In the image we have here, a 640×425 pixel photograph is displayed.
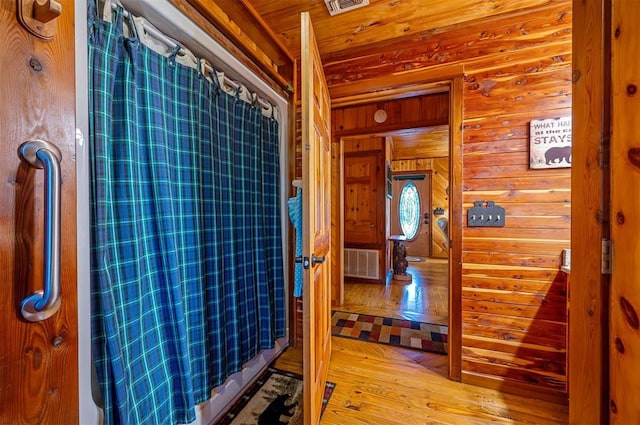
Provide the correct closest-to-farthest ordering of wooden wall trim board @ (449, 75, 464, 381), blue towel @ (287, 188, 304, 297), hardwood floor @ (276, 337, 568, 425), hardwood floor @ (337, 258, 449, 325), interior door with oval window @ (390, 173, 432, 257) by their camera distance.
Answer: blue towel @ (287, 188, 304, 297) → hardwood floor @ (276, 337, 568, 425) → wooden wall trim board @ (449, 75, 464, 381) → hardwood floor @ (337, 258, 449, 325) → interior door with oval window @ (390, 173, 432, 257)

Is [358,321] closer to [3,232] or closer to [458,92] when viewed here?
[458,92]

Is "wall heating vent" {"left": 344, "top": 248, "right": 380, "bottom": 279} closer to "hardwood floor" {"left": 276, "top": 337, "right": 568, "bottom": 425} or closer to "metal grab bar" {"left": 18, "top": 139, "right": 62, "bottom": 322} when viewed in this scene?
"hardwood floor" {"left": 276, "top": 337, "right": 568, "bottom": 425}

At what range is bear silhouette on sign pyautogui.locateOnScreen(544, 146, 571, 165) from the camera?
1.52m

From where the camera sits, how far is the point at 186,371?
1.13 metres

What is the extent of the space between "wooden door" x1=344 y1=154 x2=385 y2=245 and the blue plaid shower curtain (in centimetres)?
269

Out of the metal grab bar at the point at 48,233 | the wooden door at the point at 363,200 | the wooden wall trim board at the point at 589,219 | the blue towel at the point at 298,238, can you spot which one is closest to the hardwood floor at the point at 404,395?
the blue towel at the point at 298,238

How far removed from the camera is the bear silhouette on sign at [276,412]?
138 centimetres

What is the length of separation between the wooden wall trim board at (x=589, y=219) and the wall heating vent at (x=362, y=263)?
10.9 feet

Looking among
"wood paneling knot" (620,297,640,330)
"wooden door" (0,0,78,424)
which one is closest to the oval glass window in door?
"wood paneling knot" (620,297,640,330)

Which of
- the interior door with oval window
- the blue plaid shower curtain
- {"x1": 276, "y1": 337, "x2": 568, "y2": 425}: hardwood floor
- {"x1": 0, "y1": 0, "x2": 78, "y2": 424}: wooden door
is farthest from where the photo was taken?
the interior door with oval window

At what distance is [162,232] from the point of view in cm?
109

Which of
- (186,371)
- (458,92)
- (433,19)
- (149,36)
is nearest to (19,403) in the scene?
(186,371)

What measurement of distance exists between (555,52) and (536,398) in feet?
7.18

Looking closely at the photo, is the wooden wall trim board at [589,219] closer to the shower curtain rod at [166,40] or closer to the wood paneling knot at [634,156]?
the wood paneling knot at [634,156]
